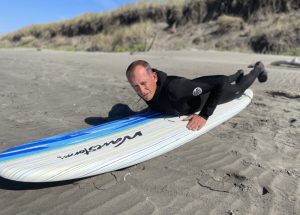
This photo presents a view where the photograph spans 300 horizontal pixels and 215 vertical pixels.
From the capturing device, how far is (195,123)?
159 inches

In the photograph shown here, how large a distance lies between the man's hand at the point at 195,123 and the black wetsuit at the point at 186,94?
6 centimetres

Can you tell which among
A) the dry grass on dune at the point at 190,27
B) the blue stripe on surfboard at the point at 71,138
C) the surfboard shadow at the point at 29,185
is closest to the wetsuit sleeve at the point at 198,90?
the blue stripe on surfboard at the point at 71,138

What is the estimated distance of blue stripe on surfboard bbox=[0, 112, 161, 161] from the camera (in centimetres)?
343

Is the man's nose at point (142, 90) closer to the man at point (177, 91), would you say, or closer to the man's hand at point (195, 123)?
the man at point (177, 91)

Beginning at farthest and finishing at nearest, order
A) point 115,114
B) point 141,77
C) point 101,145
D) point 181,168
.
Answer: point 115,114, point 141,77, point 101,145, point 181,168

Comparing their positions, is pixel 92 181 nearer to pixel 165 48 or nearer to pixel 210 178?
pixel 210 178

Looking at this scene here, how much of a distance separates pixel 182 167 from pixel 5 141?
7.16ft

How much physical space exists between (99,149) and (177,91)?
1.04 meters

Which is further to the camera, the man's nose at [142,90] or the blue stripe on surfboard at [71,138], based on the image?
the man's nose at [142,90]

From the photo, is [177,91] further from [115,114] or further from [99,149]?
[115,114]

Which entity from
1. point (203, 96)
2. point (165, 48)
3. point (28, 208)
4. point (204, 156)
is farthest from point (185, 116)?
point (165, 48)

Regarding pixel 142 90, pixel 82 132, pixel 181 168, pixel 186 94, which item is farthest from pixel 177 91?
pixel 82 132

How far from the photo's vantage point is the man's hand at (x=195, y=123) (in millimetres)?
3992

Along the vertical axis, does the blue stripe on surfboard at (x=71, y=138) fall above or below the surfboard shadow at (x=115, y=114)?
above
